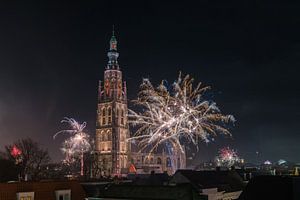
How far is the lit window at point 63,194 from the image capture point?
1457 inches

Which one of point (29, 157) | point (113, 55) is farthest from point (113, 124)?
point (29, 157)

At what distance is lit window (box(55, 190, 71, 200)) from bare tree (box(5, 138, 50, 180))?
152 feet

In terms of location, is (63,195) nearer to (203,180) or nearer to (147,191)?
(147,191)

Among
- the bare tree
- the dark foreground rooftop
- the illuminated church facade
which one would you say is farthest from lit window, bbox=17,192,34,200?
the illuminated church facade

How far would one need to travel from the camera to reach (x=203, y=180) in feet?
178

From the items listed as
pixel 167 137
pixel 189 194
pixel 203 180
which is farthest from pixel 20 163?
pixel 189 194

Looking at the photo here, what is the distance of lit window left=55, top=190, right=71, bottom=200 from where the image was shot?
1457 inches

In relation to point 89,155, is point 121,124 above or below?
above

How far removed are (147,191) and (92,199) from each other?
4906 mm

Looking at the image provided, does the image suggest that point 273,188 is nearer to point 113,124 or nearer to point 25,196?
point 25,196

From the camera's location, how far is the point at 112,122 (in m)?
182

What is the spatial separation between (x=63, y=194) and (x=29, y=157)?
205ft

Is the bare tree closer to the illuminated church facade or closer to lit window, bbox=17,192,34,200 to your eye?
lit window, bbox=17,192,34,200

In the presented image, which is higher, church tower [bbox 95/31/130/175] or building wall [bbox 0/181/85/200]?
church tower [bbox 95/31/130/175]
